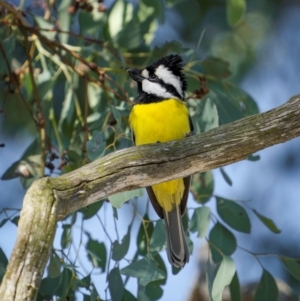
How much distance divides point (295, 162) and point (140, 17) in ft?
8.12

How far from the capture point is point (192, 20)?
18.6 ft

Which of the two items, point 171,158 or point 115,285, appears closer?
point 171,158

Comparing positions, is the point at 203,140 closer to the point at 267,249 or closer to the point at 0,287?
the point at 0,287

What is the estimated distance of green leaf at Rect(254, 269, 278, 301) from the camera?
137 inches

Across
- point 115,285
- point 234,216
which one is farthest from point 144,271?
point 234,216

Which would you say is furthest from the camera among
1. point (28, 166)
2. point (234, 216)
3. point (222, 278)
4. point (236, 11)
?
point (236, 11)

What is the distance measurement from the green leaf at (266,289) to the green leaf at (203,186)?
1.42 feet

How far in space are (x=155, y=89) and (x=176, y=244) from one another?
72 centimetres

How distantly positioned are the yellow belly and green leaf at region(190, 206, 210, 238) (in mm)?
272

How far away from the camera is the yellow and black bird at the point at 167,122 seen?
3.55 meters

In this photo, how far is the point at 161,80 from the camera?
380 cm

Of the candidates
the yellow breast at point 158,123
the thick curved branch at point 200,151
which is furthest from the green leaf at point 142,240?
the thick curved branch at point 200,151

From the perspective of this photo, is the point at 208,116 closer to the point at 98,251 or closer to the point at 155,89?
the point at 155,89

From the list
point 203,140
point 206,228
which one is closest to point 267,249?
point 206,228
